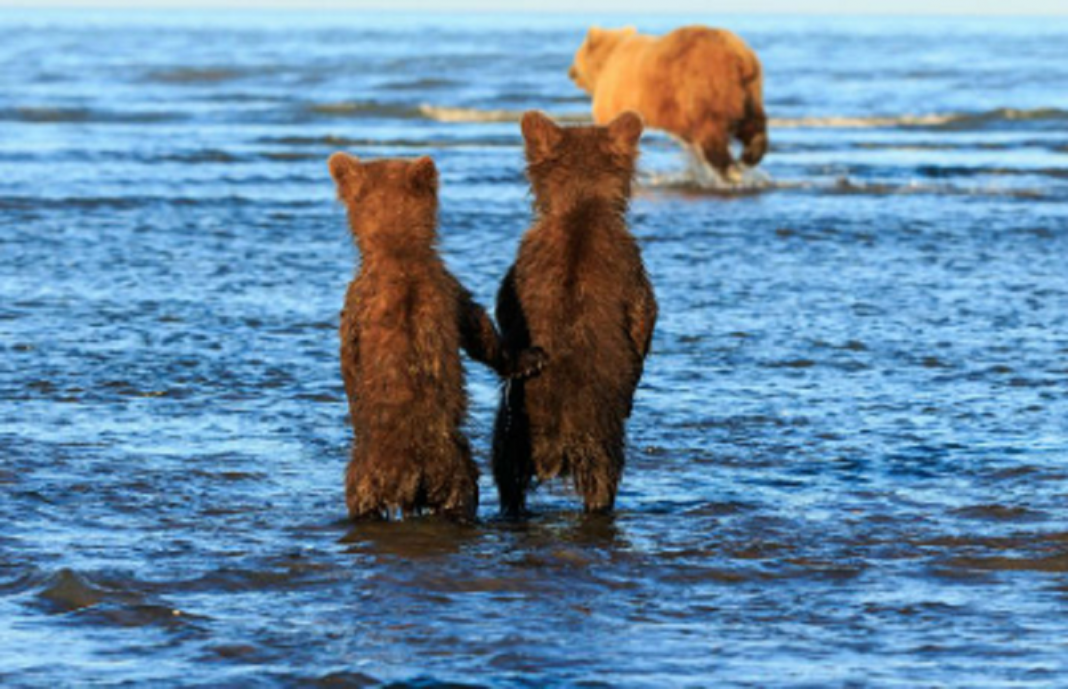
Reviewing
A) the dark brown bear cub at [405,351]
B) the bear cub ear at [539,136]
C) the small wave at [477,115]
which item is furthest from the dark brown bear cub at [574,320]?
the small wave at [477,115]

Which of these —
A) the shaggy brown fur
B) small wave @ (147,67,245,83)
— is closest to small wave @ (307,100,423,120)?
small wave @ (147,67,245,83)

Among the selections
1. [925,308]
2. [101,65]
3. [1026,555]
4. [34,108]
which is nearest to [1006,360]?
[925,308]

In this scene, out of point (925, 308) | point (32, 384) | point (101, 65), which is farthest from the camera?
point (101, 65)

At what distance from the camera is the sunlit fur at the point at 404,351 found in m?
7.08

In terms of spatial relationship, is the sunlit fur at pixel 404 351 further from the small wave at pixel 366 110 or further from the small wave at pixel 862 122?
the small wave at pixel 366 110

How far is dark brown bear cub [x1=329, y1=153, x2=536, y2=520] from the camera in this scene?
7.08 meters

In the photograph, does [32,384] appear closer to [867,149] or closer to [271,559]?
[271,559]

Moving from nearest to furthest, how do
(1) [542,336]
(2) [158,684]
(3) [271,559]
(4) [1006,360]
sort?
(2) [158,684] < (3) [271,559] < (1) [542,336] < (4) [1006,360]

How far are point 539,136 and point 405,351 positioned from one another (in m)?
A: 1.16

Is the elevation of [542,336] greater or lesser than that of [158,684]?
greater

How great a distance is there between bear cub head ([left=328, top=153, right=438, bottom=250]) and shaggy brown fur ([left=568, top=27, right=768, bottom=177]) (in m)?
14.5

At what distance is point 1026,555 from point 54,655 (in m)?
3.34

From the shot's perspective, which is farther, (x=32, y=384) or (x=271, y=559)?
(x=32, y=384)

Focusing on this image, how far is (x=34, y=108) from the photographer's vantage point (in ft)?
103
